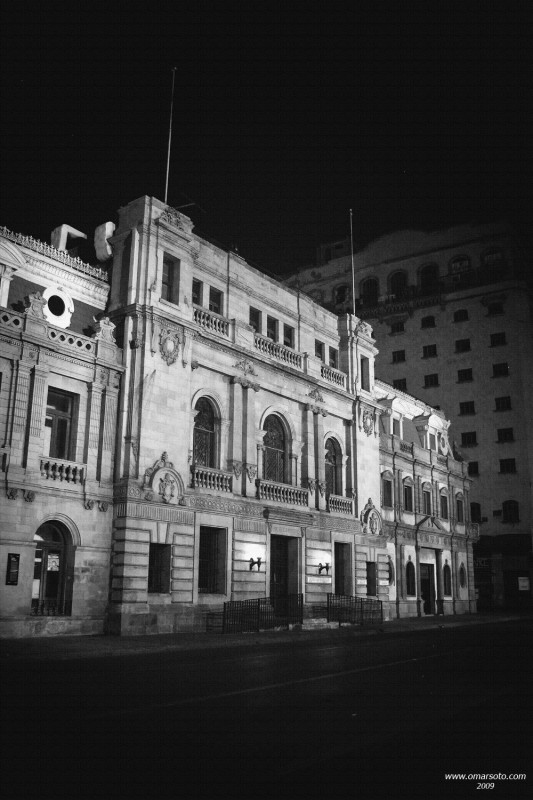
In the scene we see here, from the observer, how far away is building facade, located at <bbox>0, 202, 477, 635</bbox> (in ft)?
81.7

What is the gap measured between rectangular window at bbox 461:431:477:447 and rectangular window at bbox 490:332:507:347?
8441 millimetres

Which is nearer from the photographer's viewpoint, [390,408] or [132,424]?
[132,424]

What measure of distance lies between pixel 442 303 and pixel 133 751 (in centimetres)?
6612

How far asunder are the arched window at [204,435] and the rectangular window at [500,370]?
4100 cm

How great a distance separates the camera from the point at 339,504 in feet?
129

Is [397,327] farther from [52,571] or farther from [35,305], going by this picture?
[52,571]

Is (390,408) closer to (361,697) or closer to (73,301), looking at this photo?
(73,301)

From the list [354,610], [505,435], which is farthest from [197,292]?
[505,435]

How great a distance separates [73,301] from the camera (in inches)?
1120

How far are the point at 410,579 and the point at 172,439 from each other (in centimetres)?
2610

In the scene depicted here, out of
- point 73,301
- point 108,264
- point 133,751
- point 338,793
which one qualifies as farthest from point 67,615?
point 338,793

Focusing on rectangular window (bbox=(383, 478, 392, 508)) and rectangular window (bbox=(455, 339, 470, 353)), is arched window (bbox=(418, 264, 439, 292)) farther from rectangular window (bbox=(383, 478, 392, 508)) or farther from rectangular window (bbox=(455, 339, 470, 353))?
rectangular window (bbox=(383, 478, 392, 508))

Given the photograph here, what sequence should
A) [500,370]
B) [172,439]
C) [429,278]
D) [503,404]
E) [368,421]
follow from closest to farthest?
1. [172,439]
2. [368,421]
3. [503,404]
4. [500,370]
5. [429,278]

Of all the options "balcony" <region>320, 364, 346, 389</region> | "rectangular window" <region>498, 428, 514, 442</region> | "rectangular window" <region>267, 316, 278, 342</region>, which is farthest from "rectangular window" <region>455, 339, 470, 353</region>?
"rectangular window" <region>267, 316, 278, 342</region>
